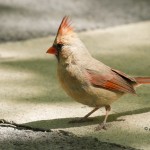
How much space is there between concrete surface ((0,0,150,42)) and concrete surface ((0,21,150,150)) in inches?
9.5

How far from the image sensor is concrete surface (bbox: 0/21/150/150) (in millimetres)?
3869

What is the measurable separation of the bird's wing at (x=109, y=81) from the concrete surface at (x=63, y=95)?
0.82 ft

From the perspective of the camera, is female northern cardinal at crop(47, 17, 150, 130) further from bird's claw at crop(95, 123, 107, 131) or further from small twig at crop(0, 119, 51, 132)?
small twig at crop(0, 119, 51, 132)

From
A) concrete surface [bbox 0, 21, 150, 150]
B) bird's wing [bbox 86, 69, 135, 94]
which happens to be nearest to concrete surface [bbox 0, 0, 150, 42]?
concrete surface [bbox 0, 21, 150, 150]

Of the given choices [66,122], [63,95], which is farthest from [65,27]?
[63,95]

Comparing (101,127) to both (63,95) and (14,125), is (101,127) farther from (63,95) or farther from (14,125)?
(63,95)

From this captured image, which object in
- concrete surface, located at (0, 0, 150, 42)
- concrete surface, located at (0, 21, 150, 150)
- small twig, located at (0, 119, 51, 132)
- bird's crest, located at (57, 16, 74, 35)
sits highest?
concrete surface, located at (0, 0, 150, 42)

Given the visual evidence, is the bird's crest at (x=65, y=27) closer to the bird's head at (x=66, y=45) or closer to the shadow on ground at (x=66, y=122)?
the bird's head at (x=66, y=45)

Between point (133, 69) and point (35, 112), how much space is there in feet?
4.93

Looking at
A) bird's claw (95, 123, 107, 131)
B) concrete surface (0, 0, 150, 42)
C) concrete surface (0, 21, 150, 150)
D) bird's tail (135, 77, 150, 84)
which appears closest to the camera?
concrete surface (0, 21, 150, 150)

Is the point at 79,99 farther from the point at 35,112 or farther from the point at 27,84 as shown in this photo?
the point at 27,84

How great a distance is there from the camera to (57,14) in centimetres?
732

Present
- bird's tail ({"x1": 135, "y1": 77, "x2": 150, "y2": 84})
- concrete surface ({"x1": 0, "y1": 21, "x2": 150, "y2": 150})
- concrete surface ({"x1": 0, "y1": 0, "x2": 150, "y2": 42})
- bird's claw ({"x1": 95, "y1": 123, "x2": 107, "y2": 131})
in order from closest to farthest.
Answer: concrete surface ({"x1": 0, "y1": 21, "x2": 150, "y2": 150}) < bird's claw ({"x1": 95, "y1": 123, "x2": 107, "y2": 131}) < bird's tail ({"x1": 135, "y1": 77, "x2": 150, "y2": 84}) < concrete surface ({"x1": 0, "y1": 0, "x2": 150, "y2": 42})

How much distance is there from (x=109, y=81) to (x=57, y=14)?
3.37 m
